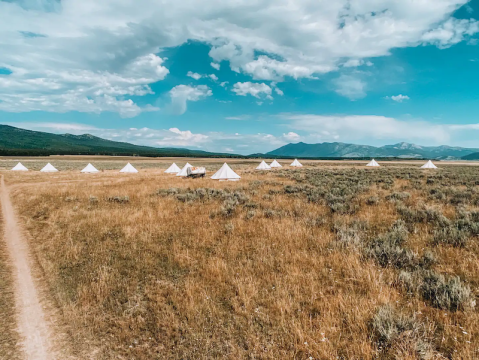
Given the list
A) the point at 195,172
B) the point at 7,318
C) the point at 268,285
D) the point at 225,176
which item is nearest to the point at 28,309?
the point at 7,318

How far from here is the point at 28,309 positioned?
5328 millimetres

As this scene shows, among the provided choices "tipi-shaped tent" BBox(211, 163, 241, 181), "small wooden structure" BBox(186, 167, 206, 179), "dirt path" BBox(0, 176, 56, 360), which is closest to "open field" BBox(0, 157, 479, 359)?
"dirt path" BBox(0, 176, 56, 360)

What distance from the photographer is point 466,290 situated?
15.3 feet

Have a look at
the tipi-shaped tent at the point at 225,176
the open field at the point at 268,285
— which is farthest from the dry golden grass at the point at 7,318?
the tipi-shaped tent at the point at 225,176

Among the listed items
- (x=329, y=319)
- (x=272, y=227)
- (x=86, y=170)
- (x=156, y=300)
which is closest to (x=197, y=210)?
(x=272, y=227)

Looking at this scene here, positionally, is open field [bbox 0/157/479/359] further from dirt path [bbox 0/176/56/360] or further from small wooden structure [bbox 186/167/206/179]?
small wooden structure [bbox 186/167/206/179]

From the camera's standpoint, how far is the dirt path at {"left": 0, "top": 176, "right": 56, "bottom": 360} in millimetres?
4246

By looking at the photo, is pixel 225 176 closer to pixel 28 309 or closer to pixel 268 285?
pixel 268 285

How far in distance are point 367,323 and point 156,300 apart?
4325 millimetres

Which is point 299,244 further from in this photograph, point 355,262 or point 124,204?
point 124,204

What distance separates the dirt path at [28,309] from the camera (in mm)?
4246

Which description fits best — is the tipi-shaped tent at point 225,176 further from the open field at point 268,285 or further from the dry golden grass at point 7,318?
the dry golden grass at point 7,318

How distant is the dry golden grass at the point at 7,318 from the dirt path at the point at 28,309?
96mm

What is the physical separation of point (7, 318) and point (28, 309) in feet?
1.18
